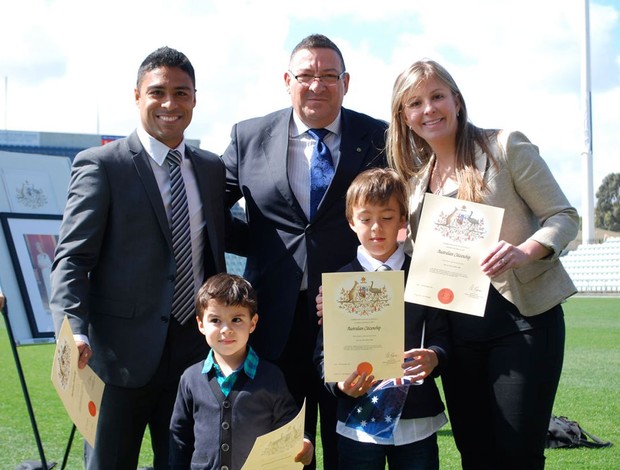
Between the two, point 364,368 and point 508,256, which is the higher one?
point 508,256

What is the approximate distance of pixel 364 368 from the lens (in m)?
3.03

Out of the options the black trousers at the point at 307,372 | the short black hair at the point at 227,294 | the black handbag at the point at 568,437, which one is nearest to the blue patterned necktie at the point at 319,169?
the black trousers at the point at 307,372

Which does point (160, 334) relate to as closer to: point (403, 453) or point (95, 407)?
point (95, 407)

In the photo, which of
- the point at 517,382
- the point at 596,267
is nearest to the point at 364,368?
the point at 517,382

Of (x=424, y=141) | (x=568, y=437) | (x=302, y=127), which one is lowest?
(x=568, y=437)

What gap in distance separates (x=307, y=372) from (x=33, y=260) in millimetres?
2421

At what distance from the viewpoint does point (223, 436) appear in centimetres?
302

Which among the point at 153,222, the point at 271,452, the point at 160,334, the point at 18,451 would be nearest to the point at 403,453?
the point at 271,452

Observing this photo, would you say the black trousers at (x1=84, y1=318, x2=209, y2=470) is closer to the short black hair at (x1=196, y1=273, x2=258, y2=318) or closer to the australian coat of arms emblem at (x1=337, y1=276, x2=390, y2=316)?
the short black hair at (x1=196, y1=273, x2=258, y2=318)

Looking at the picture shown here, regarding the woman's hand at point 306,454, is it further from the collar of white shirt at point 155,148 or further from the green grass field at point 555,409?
the green grass field at point 555,409

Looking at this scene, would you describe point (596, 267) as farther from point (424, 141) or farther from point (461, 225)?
point (461, 225)

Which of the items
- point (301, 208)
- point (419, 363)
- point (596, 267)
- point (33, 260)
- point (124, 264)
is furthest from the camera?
point (596, 267)

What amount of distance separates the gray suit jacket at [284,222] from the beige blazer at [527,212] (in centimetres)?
80

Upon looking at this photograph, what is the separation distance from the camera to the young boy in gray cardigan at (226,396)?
3031 mm
